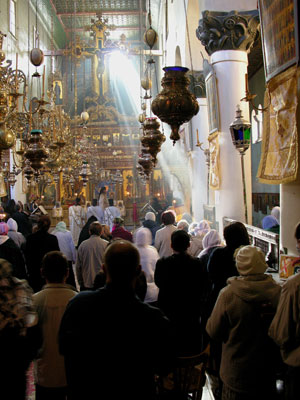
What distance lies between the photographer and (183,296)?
3133 millimetres

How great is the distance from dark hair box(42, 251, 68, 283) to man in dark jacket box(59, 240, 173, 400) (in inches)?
33.8

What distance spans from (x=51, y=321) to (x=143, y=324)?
1028 millimetres

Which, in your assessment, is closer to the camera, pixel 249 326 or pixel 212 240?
pixel 249 326

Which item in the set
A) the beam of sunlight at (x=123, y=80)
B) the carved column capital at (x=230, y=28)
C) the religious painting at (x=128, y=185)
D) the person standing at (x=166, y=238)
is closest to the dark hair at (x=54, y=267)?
the person standing at (x=166, y=238)

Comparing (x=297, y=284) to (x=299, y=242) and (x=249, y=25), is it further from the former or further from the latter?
(x=249, y=25)

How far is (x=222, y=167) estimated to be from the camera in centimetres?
734

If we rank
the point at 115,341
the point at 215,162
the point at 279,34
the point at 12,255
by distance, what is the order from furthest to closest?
the point at 215,162
the point at 12,255
the point at 279,34
the point at 115,341

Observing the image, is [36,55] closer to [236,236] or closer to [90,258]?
[90,258]

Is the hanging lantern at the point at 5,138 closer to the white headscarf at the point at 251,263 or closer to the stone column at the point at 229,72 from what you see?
the white headscarf at the point at 251,263

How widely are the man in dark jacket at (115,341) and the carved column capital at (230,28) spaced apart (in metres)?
6.12

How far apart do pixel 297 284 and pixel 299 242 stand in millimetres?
276

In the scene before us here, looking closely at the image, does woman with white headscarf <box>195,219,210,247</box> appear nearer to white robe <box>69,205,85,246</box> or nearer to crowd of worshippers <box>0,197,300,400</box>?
crowd of worshippers <box>0,197,300,400</box>

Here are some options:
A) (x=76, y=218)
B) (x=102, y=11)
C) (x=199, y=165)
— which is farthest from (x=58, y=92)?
(x=199, y=165)

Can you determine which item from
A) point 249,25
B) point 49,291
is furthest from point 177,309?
point 249,25
